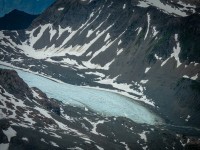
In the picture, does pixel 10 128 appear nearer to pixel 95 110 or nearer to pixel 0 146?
pixel 0 146

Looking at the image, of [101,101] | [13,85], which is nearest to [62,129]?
[13,85]

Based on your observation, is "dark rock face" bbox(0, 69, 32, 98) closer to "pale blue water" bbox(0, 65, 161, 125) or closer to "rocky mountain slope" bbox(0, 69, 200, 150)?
"rocky mountain slope" bbox(0, 69, 200, 150)

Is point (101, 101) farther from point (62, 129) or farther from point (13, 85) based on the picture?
point (62, 129)

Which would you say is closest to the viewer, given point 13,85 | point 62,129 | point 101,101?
point 62,129

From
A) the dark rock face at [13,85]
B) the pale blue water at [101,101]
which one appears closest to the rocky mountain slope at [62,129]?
the dark rock face at [13,85]

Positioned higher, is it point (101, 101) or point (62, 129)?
point (62, 129)

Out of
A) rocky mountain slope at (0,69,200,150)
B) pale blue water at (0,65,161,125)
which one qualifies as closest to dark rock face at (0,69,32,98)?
rocky mountain slope at (0,69,200,150)
